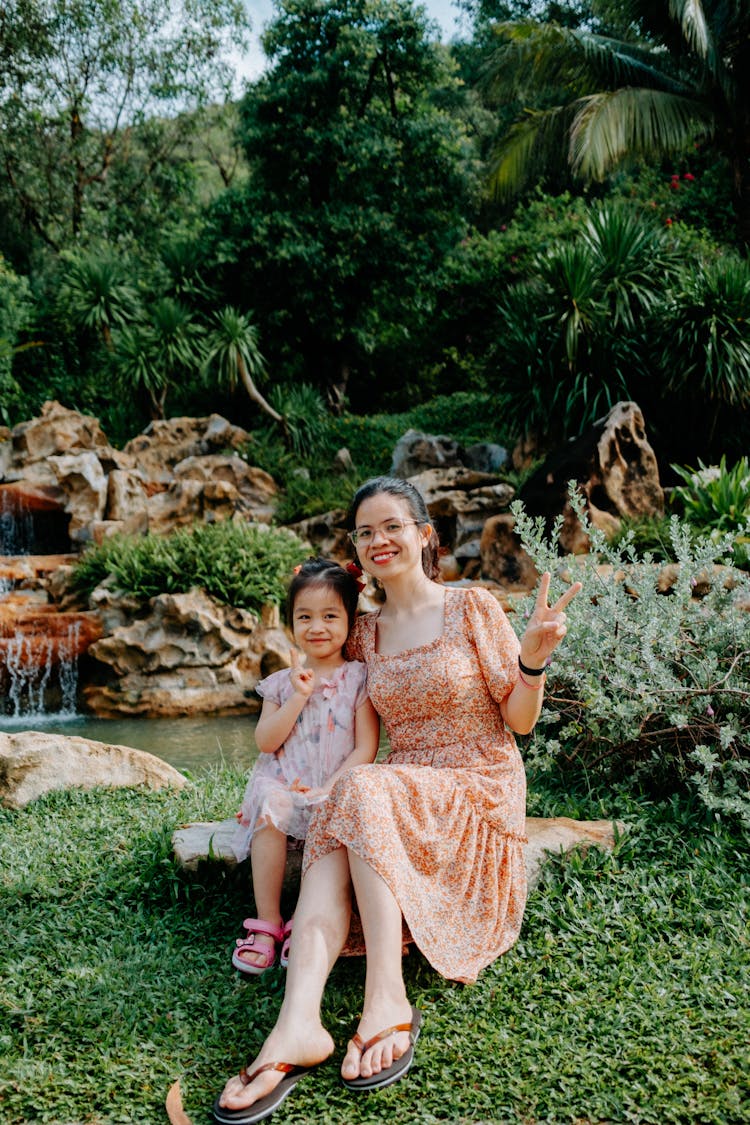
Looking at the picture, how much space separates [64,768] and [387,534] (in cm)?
254

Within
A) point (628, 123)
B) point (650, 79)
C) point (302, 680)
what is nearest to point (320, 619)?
point (302, 680)

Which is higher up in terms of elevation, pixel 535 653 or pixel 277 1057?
pixel 535 653

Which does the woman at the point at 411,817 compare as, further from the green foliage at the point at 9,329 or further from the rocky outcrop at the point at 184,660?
the green foliage at the point at 9,329

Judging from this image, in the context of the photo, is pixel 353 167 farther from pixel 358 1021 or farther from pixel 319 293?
pixel 358 1021

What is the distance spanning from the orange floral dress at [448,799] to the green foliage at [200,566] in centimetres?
605

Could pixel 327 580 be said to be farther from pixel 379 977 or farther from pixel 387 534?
pixel 379 977

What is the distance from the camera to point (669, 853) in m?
3.43

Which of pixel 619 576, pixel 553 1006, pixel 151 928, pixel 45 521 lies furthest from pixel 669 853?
pixel 45 521

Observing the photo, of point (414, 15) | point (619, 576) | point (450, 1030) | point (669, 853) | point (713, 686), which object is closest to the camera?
point (450, 1030)

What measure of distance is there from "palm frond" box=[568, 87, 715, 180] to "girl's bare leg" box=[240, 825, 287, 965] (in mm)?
11623

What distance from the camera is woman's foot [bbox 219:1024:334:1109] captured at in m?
2.22

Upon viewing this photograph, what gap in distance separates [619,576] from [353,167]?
455 inches

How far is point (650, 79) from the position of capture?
13133 millimetres

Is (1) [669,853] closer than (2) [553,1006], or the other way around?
(2) [553,1006]
